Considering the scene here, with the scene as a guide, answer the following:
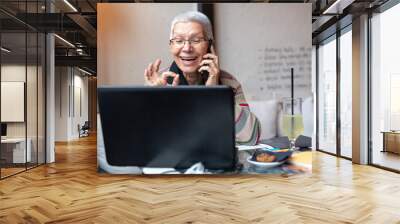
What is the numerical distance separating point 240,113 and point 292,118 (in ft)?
2.90

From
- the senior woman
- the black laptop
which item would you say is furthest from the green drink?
the black laptop

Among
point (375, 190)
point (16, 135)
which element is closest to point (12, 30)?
point (16, 135)

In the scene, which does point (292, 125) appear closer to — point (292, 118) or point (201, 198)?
point (292, 118)

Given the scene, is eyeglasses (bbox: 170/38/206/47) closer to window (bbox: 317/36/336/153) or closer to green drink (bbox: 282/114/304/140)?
green drink (bbox: 282/114/304/140)

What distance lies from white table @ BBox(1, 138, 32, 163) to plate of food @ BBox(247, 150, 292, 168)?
3914mm

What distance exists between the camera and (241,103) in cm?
631

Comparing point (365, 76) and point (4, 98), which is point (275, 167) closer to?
point (365, 76)

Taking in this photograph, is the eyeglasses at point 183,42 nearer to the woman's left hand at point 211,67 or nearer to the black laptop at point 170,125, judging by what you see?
the woman's left hand at point 211,67

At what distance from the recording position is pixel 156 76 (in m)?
6.30

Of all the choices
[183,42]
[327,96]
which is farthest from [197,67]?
[327,96]

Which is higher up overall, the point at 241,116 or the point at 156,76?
the point at 156,76

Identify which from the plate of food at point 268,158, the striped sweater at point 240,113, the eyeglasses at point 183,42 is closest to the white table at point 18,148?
the striped sweater at point 240,113

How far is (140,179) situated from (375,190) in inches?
135

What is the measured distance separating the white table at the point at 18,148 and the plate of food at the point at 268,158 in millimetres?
3914
